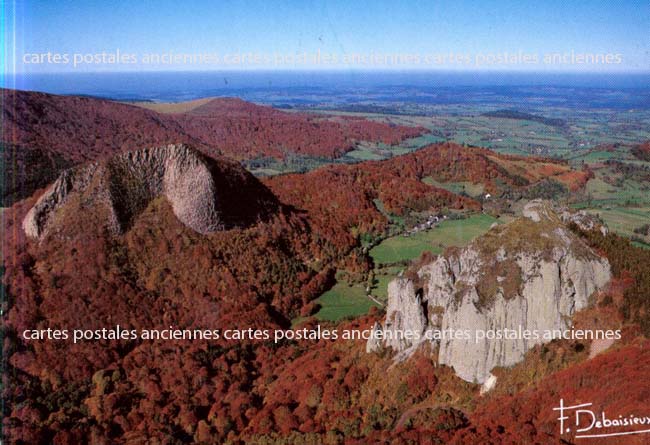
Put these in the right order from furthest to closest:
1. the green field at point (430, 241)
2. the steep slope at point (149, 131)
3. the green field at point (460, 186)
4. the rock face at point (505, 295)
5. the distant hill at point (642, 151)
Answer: the distant hill at point (642, 151), the green field at point (460, 186), the steep slope at point (149, 131), the green field at point (430, 241), the rock face at point (505, 295)

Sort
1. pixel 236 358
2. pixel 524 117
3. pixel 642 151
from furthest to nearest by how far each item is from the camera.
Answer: pixel 524 117 → pixel 642 151 → pixel 236 358

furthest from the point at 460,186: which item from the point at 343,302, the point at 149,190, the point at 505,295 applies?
the point at 505,295

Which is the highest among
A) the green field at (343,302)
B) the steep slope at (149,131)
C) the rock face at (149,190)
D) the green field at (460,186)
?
the steep slope at (149,131)

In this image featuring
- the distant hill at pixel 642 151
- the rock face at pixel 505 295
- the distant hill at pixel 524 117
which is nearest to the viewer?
the rock face at pixel 505 295

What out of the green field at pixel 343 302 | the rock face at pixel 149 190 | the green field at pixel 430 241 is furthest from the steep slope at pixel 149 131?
the green field at pixel 430 241

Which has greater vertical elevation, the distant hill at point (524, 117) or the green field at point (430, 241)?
the distant hill at point (524, 117)

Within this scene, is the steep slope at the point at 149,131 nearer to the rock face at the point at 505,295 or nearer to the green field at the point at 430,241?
the green field at the point at 430,241

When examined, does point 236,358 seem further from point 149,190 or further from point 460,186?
point 460,186

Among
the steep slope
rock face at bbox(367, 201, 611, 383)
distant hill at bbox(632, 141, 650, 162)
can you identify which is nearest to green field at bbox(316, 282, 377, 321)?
rock face at bbox(367, 201, 611, 383)

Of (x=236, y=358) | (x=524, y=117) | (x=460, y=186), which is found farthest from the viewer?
(x=524, y=117)
